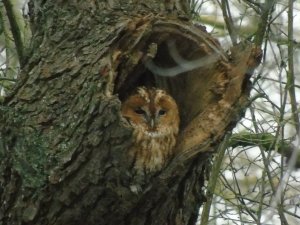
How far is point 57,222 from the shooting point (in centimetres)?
290

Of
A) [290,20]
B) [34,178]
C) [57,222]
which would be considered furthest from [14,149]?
[290,20]

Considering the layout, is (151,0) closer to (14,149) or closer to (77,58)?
(77,58)

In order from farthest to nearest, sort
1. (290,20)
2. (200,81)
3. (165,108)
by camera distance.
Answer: (290,20)
(165,108)
(200,81)

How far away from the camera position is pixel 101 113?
2.85 metres

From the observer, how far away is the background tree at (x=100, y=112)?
2855 mm

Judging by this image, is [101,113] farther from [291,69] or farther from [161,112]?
[291,69]

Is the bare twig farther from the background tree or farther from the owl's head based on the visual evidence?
the background tree

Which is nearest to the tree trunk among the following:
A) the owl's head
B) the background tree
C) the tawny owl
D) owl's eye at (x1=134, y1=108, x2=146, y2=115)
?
the background tree

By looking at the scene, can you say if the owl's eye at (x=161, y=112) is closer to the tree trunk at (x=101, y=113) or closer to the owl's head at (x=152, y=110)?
the owl's head at (x=152, y=110)

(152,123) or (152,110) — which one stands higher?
(152,110)

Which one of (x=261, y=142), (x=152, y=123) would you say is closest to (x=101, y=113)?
(x=152, y=123)

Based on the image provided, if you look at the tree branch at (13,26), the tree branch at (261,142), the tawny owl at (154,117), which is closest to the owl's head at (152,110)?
the tawny owl at (154,117)

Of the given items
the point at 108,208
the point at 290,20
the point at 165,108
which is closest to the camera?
the point at 108,208

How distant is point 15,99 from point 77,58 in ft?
1.10
